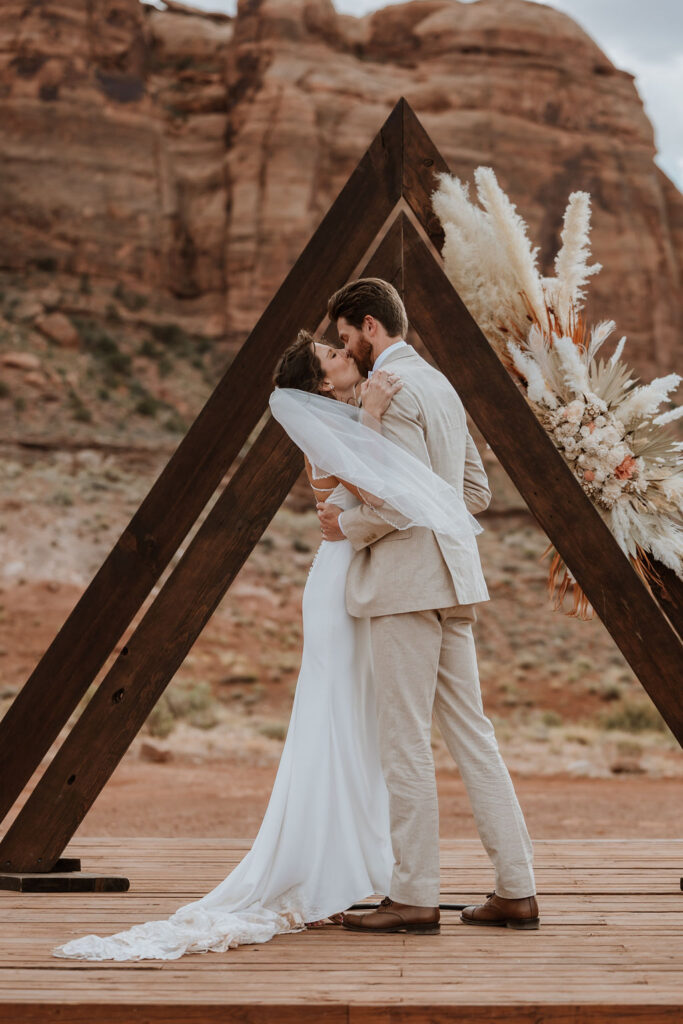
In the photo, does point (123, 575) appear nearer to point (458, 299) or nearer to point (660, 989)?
point (458, 299)

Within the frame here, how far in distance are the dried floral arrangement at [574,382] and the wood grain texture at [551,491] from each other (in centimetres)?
14

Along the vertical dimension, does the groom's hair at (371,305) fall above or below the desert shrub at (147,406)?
below

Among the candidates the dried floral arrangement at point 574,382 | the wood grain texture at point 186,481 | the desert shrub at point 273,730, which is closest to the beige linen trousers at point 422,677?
the dried floral arrangement at point 574,382

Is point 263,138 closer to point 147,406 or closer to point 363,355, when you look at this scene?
point 147,406

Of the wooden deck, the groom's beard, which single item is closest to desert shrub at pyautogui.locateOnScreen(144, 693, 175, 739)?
the wooden deck

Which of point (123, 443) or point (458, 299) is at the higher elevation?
point (123, 443)

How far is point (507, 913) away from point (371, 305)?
1732 millimetres

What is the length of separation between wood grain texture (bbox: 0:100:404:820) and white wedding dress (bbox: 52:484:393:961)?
0.70m

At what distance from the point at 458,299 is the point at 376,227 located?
0.41m

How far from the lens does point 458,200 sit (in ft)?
12.0

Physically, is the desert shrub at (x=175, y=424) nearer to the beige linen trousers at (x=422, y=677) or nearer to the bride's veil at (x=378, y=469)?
the bride's veil at (x=378, y=469)

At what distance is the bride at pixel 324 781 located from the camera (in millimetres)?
3072

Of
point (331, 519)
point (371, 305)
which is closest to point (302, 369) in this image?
point (371, 305)

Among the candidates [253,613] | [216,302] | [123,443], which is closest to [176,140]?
[216,302]
